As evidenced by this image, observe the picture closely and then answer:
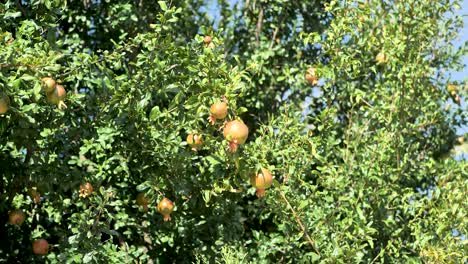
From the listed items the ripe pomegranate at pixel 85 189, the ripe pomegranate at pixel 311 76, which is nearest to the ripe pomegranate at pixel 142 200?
the ripe pomegranate at pixel 85 189

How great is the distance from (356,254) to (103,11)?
9.33 feet

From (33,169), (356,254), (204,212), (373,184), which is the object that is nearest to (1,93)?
(33,169)

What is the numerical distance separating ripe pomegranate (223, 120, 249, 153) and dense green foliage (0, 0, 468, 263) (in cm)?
11

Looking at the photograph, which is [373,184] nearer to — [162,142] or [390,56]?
[390,56]

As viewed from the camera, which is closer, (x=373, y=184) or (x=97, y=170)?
(x=97, y=170)

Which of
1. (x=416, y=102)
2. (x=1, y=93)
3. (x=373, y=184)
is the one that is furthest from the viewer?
(x=416, y=102)

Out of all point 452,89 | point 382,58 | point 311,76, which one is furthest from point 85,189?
point 452,89

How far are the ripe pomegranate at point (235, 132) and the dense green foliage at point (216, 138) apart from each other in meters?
0.11

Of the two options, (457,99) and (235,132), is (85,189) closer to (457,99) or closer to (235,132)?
(235,132)

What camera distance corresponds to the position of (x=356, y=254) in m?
5.09

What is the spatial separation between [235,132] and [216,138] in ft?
1.28

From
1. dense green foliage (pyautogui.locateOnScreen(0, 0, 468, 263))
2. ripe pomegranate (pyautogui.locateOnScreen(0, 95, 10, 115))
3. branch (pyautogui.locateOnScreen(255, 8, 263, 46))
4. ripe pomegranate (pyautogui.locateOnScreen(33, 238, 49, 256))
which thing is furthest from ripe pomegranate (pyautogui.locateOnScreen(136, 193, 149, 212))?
branch (pyautogui.locateOnScreen(255, 8, 263, 46))

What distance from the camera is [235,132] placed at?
4.08 m

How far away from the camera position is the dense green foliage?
15.3 feet
